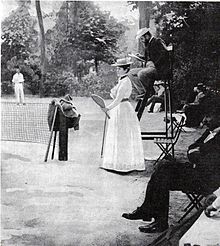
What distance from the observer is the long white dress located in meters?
3.11

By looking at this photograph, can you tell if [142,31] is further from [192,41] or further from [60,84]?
A: [60,84]

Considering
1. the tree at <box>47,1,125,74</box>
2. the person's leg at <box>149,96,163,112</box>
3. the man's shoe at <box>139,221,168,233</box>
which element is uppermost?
the tree at <box>47,1,125,74</box>

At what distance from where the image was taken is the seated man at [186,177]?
9.87ft

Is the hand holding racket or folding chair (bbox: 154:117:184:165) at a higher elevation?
the hand holding racket

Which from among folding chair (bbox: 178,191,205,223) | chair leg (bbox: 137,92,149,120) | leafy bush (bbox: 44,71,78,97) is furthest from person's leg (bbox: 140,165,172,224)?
leafy bush (bbox: 44,71,78,97)

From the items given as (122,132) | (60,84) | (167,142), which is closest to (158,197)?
(167,142)

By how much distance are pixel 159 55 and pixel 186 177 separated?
0.75m

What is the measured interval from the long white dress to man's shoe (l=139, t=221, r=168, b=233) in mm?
341

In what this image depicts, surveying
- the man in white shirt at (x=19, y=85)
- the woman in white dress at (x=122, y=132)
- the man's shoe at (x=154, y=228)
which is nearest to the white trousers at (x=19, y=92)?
the man in white shirt at (x=19, y=85)

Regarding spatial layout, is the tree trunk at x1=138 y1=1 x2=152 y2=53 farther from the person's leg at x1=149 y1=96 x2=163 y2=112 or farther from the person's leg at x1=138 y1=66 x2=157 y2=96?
the person's leg at x1=149 y1=96 x2=163 y2=112

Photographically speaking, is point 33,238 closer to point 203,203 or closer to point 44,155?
point 44,155

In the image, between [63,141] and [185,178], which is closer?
[185,178]

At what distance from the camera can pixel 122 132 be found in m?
3.14

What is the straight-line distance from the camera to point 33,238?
305 centimetres
